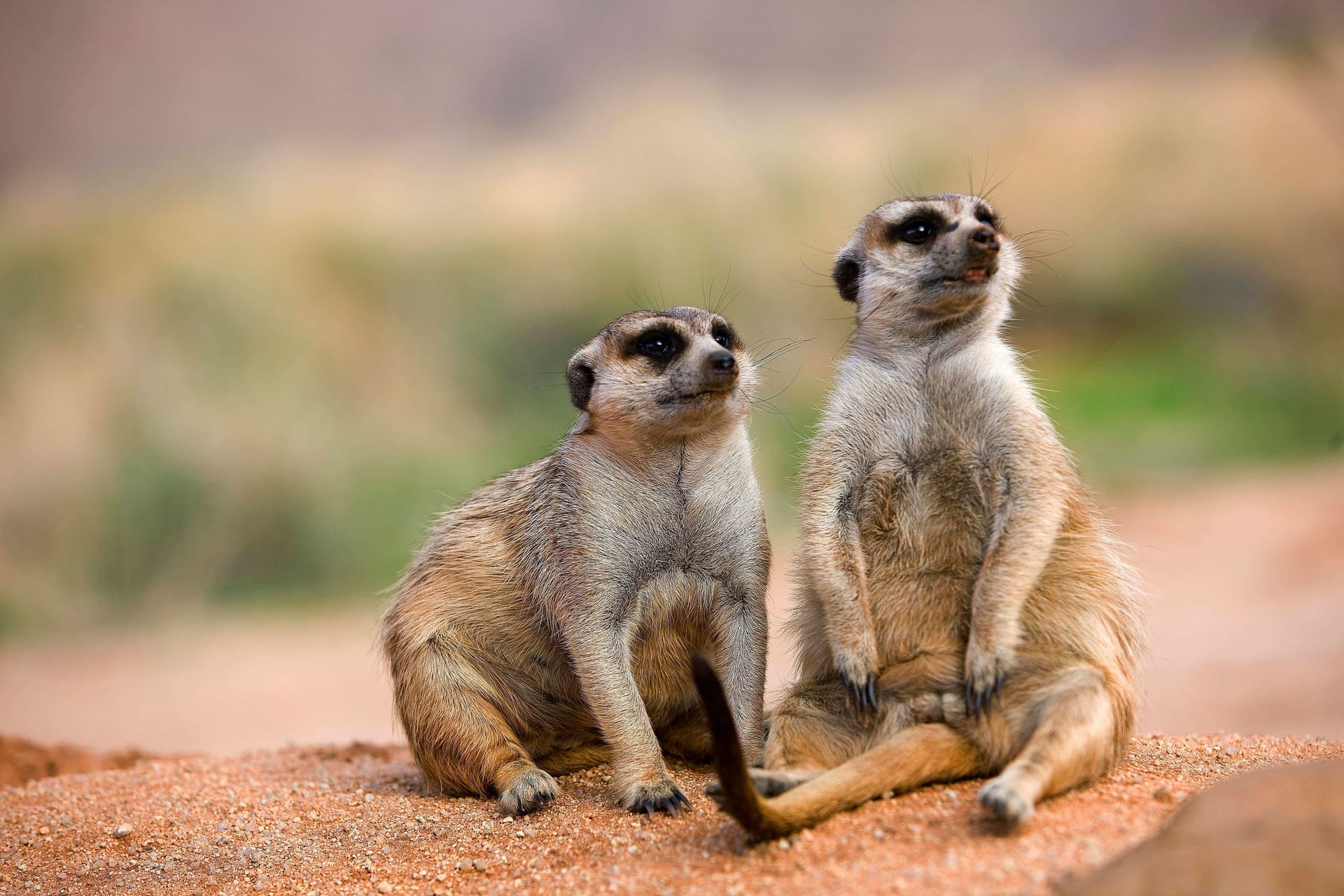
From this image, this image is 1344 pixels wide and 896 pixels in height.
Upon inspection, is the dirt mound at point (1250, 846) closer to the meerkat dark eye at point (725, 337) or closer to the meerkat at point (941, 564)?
the meerkat at point (941, 564)

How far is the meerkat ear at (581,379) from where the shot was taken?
3715 millimetres

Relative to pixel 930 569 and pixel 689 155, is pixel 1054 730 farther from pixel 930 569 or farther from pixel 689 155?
pixel 689 155

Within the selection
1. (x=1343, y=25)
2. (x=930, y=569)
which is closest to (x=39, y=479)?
(x=930, y=569)

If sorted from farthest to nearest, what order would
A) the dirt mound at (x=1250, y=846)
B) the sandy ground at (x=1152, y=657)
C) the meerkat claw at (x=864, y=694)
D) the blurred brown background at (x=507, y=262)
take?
the blurred brown background at (x=507, y=262)
the sandy ground at (x=1152, y=657)
the meerkat claw at (x=864, y=694)
the dirt mound at (x=1250, y=846)


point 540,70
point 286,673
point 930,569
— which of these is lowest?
point 286,673

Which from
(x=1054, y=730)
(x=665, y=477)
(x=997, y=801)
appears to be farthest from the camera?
(x=665, y=477)

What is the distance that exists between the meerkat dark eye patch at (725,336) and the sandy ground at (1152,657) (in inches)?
97.7

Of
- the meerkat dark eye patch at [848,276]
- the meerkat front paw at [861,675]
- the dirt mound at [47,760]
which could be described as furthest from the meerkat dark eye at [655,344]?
the dirt mound at [47,760]

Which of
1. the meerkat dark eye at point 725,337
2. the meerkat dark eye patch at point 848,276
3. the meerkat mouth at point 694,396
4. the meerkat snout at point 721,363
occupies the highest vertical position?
the meerkat dark eye patch at point 848,276

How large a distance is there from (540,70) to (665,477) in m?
10.7

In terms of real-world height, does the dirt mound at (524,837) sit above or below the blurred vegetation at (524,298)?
below

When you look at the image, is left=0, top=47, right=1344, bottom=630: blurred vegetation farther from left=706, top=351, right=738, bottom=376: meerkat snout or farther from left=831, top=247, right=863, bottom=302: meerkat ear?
left=706, top=351, right=738, bottom=376: meerkat snout

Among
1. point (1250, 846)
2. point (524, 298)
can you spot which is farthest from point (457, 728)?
point (524, 298)

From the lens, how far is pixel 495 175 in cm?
1285
